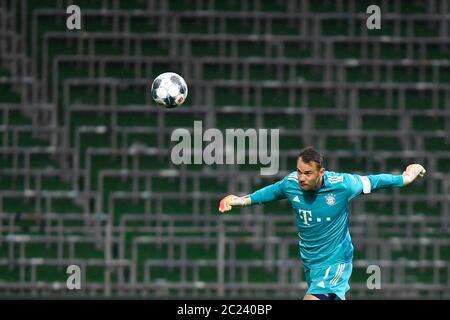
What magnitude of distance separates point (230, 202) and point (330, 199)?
795 mm

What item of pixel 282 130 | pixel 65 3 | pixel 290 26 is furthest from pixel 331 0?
pixel 65 3

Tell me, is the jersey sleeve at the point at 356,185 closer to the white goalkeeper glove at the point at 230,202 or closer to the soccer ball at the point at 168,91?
the white goalkeeper glove at the point at 230,202

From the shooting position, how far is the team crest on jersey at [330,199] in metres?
8.35

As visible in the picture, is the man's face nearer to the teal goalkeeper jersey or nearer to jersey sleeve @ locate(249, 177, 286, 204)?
the teal goalkeeper jersey

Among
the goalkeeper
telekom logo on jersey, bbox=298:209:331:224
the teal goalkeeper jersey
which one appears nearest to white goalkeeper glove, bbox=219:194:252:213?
the goalkeeper

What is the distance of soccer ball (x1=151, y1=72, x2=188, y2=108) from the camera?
10.9m

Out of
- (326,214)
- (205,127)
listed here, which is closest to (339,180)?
(326,214)

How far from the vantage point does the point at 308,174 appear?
26.3 feet

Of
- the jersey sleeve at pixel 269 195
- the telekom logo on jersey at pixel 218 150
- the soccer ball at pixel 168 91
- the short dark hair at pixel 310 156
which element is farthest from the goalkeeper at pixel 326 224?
the telekom logo on jersey at pixel 218 150

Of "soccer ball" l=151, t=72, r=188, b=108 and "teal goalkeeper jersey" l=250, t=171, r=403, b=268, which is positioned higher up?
"soccer ball" l=151, t=72, r=188, b=108

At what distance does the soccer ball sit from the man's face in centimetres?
305

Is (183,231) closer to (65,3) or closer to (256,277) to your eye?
(256,277)

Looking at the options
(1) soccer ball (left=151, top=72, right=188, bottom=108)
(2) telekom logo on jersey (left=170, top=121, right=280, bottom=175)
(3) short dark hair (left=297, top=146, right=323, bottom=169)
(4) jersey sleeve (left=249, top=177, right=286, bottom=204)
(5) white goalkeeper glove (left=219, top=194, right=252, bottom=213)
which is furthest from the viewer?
(2) telekom logo on jersey (left=170, top=121, right=280, bottom=175)
